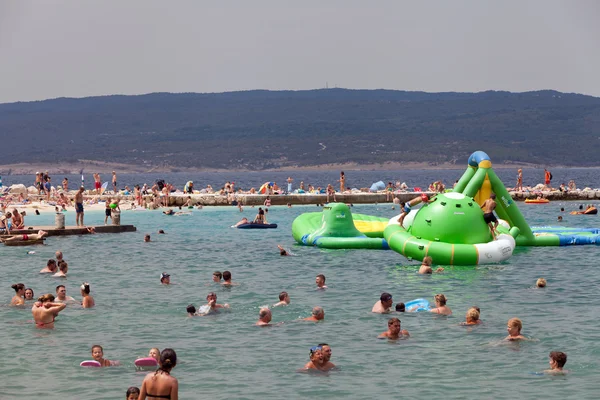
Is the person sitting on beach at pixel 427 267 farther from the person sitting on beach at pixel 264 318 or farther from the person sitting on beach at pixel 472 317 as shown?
the person sitting on beach at pixel 264 318

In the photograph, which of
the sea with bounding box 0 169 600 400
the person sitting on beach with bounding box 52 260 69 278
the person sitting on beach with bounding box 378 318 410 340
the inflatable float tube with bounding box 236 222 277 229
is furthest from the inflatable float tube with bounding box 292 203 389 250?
the person sitting on beach with bounding box 378 318 410 340

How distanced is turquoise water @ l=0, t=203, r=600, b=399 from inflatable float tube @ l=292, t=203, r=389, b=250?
62 cm

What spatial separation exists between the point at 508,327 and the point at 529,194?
5236 centimetres

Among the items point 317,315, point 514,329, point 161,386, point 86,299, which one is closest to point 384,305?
point 317,315

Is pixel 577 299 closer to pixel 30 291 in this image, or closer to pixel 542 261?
pixel 542 261

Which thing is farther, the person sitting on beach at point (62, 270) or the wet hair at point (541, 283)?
the person sitting on beach at point (62, 270)

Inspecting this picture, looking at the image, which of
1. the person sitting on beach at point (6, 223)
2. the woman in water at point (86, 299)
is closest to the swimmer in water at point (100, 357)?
the woman in water at point (86, 299)

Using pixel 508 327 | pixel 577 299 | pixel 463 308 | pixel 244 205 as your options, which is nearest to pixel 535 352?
pixel 508 327

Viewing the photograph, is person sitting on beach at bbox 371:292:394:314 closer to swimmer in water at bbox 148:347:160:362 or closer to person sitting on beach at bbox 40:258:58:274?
swimmer in water at bbox 148:347:160:362

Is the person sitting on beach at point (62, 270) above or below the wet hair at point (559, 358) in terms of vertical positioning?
above

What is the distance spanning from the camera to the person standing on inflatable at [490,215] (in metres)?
28.5

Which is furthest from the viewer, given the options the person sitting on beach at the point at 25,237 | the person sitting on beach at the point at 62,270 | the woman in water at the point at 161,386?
the person sitting on beach at the point at 25,237

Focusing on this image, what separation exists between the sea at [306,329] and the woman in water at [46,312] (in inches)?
9.5

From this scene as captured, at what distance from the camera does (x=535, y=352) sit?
57.8ft
